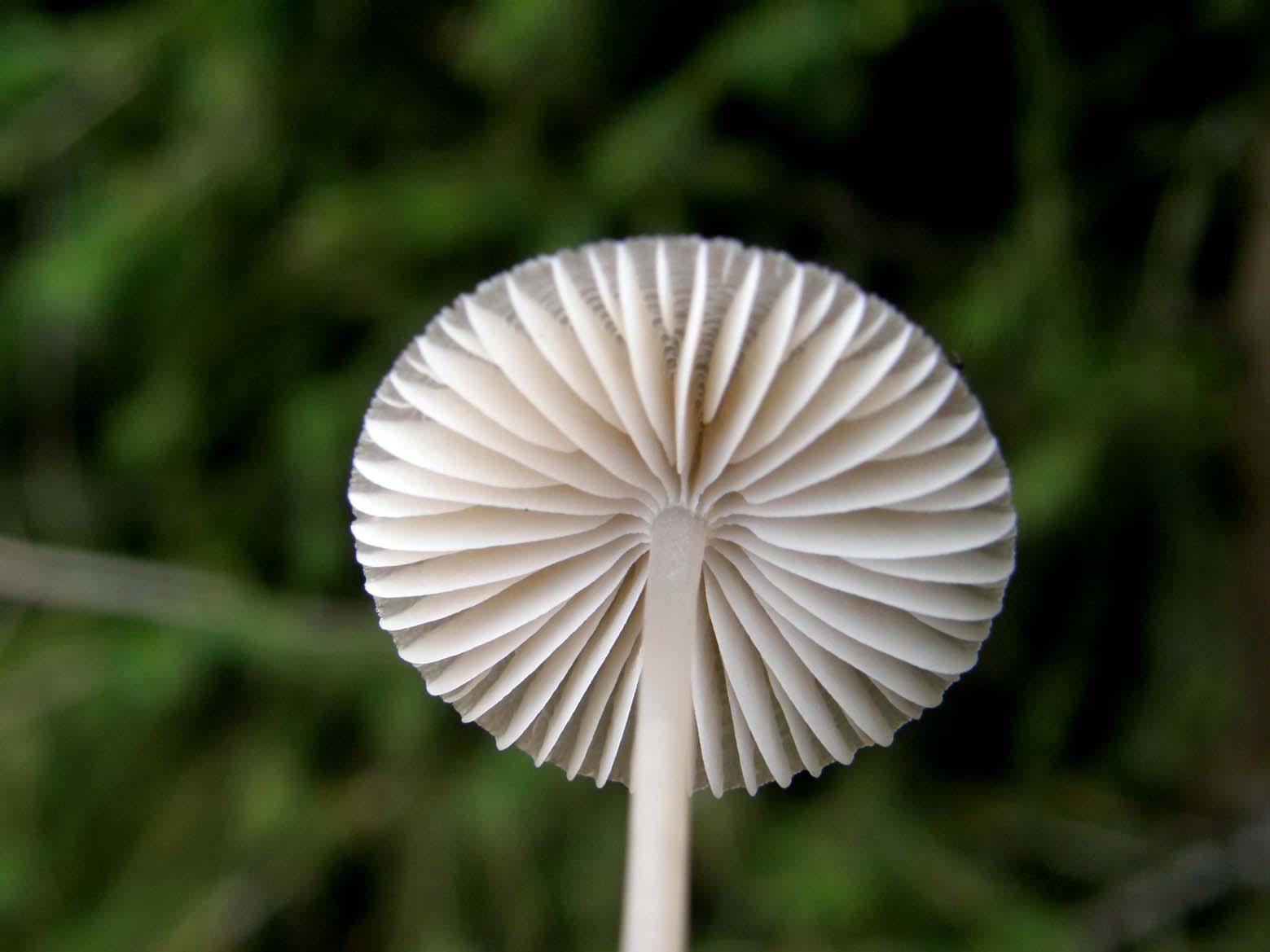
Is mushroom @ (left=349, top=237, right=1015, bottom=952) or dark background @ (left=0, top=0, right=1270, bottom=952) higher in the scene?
dark background @ (left=0, top=0, right=1270, bottom=952)

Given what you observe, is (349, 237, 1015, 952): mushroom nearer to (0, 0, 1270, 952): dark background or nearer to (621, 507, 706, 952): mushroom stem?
(621, 507, 706, 952): mushroom stem

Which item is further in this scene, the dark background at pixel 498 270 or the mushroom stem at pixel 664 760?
the dark background at pixel 498 270

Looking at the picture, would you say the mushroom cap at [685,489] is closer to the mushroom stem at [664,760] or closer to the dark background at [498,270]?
the mushroom stem at [664,760]

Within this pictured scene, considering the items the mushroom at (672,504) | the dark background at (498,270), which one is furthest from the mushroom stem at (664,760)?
the dark background at (498,270)

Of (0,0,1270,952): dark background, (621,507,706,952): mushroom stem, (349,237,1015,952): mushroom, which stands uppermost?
(0,0,1270,952): dark background

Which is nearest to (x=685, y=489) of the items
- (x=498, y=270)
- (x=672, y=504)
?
(x=672, y=504)

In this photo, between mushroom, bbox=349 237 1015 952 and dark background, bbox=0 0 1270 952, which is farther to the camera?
dark background, bbox=0 0 1270 952

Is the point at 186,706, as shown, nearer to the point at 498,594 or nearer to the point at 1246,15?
the point at 498,594

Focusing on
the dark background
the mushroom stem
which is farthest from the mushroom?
the dark background
